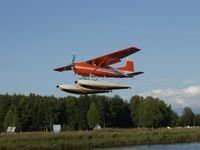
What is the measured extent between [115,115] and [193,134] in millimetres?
59374

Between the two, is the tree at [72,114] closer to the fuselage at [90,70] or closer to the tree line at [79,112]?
the tree line at [79,112]

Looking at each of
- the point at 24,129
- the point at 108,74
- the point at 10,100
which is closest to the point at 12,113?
the point at 24,129

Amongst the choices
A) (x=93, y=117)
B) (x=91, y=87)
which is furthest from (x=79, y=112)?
(x=91, y=87)

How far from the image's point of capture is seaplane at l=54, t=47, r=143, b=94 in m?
35.4

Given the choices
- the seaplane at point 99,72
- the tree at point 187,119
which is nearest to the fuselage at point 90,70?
the seaplane at point 99,72

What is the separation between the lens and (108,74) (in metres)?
38.3

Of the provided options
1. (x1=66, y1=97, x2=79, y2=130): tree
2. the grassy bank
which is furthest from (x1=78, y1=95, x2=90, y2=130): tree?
the grassy bank

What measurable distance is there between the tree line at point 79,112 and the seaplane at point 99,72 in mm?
67656

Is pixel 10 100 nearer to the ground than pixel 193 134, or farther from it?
farther from it

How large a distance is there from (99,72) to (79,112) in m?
85.3

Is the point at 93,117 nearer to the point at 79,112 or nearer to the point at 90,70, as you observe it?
A: the point at 79,112

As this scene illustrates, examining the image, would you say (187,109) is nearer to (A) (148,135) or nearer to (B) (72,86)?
(A) (148,135)

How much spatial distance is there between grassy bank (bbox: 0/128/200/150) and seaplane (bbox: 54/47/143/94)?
16.0 meters

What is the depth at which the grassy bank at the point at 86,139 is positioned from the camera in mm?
53969
